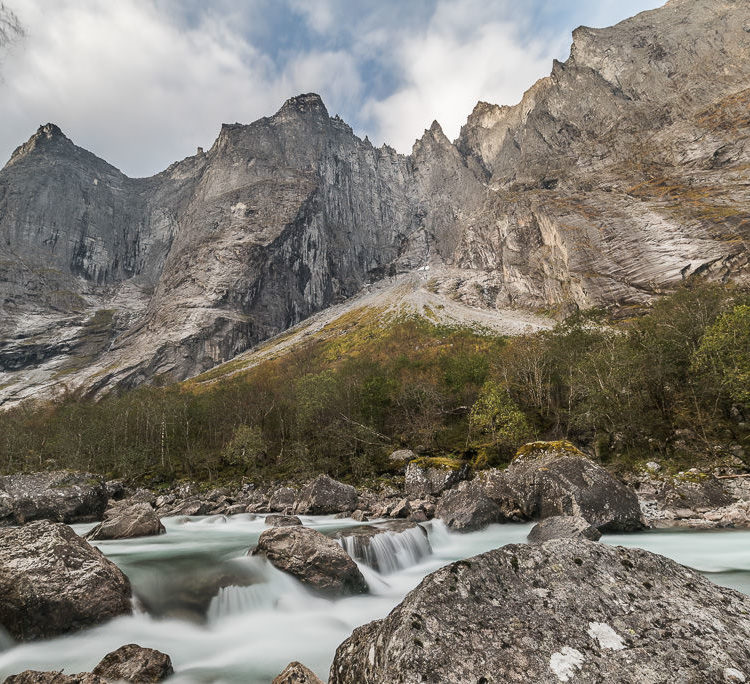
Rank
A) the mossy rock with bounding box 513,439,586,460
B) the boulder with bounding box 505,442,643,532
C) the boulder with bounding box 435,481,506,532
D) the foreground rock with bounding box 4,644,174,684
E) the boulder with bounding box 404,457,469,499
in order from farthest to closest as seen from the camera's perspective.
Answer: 1. the boulder with bounding box 404,457,469,499
2. the mossy rock with bounding box 513,439,586,460
3. the boulder with bounding box 435,481,506,532
4. the boulder with bounding box 505,442,643,532
5. the foreground rock with bounding box 4,644,174,684

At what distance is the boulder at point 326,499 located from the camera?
29766 mm

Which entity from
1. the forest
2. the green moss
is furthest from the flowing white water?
the forest

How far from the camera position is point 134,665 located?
8352mm

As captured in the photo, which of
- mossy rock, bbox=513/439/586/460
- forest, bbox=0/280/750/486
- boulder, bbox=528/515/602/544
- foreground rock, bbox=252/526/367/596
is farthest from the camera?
forest, bbox=0/280/750/486

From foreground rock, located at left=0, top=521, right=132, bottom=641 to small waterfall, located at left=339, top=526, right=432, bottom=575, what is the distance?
27.4 feet

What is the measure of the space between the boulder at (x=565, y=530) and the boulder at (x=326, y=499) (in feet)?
51.8

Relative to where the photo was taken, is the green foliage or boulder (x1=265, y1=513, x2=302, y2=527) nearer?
boulder (x1=265, y1=513, x2=302, y2=527)

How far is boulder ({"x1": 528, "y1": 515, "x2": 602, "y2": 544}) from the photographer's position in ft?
52.7

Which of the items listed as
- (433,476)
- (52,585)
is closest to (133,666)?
(52,585)

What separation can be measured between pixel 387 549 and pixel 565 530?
24.8 feet

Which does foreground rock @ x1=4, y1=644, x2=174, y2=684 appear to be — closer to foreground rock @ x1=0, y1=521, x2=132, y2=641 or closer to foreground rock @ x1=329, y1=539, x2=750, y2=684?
foreground rock @ x1=0, y1=521, x2=132, y2=641

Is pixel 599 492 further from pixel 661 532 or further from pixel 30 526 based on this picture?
pixel 30 526

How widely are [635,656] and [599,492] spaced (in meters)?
19.2

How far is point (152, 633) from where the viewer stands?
10.8 m
